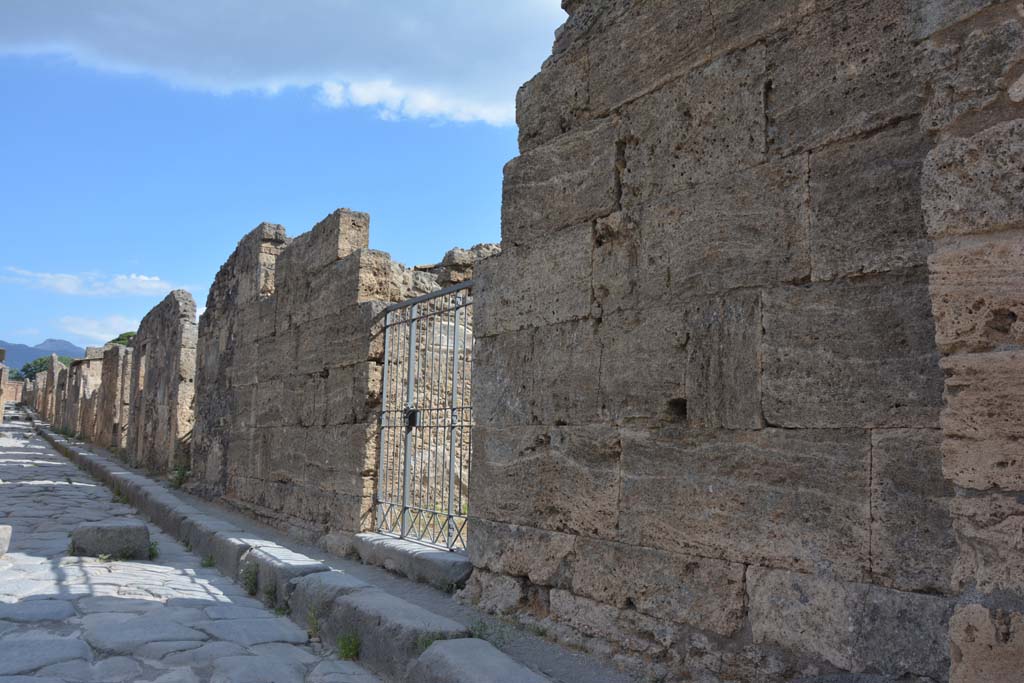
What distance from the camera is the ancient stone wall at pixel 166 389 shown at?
1474cm

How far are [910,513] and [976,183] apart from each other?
1.25 meters

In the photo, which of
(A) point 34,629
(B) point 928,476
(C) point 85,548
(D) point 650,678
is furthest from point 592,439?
(C) point 85,548

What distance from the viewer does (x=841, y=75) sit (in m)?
3.38

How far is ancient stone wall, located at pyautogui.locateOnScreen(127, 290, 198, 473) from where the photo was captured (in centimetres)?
1474

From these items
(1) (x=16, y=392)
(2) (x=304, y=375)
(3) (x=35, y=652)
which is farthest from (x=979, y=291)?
(1) (x=16, y=392)

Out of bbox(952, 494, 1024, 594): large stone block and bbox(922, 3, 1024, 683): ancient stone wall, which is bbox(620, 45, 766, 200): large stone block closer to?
bbox(922, 3, 1024, 683): ancient stone wall

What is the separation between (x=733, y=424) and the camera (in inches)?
142

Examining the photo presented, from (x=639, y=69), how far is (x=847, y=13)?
3.99 feet

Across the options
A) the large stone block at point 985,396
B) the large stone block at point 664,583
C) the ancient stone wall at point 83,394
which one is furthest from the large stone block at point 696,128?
the ancient stone wall at point 83,394

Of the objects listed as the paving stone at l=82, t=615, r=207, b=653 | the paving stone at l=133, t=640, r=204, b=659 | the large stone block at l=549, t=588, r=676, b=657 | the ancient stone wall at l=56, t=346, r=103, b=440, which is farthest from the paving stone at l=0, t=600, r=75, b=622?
the ancient stone wall at l=56, t=346, r=103, b=440

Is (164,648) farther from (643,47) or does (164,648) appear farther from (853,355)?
(643,47)

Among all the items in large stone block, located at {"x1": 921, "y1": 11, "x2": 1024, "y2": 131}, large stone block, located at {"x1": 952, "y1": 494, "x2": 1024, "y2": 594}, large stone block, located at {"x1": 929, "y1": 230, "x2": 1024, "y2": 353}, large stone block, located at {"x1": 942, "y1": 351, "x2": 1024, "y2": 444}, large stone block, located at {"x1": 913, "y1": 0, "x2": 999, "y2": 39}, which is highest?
large stone block, located at {"x1": 913, "y1": 0, "x2": 999, "y2": 39}

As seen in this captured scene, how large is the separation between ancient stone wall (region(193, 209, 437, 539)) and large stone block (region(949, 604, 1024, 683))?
5.53 metres

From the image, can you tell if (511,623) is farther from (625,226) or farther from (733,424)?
(625,226)
